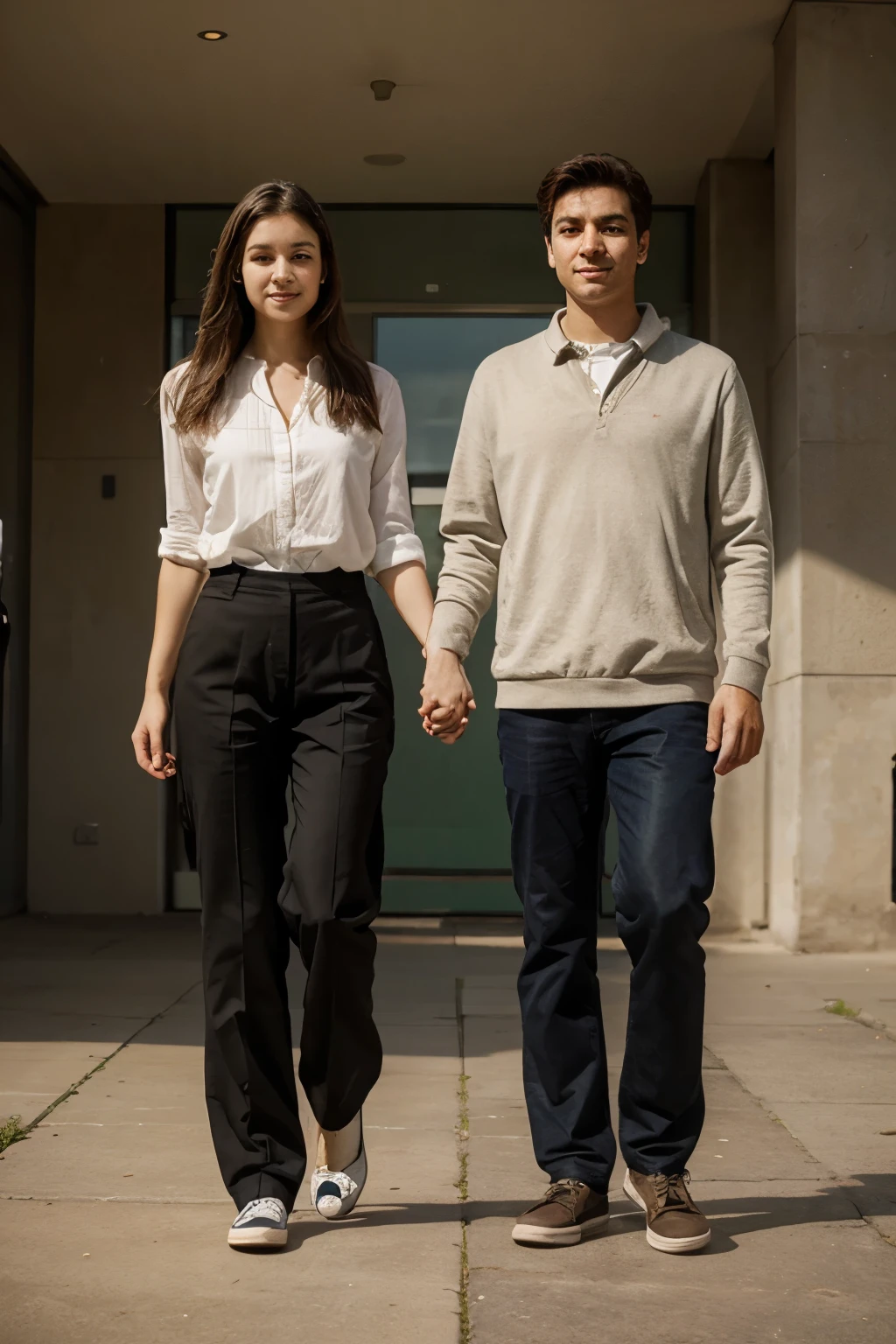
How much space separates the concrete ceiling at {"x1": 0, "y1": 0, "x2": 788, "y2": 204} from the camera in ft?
27.9

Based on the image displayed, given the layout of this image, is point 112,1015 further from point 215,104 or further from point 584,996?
point 215,104

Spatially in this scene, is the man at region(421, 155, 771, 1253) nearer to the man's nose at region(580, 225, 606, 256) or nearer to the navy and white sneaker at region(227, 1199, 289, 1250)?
the man's nose at region(580, 225, 606, 256)

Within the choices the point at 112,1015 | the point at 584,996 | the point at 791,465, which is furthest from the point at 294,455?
the point at 791,465

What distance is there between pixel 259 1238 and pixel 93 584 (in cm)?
810

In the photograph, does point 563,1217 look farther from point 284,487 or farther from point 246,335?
point 246,335

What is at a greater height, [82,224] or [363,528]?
[82,224]

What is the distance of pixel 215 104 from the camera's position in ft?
31.0

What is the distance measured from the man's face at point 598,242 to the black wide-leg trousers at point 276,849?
2.53ft

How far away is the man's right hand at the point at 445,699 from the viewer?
3.09m

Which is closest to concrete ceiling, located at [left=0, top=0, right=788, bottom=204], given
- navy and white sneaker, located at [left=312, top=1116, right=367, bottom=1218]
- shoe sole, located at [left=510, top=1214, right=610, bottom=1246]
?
navy and white sneaker, located at [left=312, top=1116, right=367, bottom=1218]

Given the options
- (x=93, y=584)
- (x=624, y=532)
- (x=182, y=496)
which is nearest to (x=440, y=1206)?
(x=624, y=532)

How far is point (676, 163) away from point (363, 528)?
779cm

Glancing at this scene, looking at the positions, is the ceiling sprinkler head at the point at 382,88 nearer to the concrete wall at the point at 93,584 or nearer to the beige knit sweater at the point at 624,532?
the concrete wall at the point at 93,584

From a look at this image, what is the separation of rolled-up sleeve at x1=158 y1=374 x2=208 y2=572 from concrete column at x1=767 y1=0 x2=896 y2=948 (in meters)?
5.51
